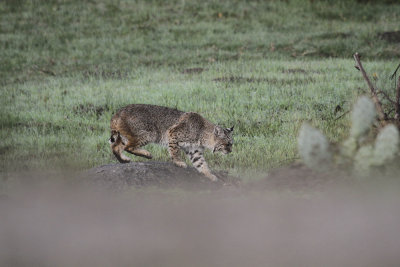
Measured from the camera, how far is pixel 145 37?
58.1 feet

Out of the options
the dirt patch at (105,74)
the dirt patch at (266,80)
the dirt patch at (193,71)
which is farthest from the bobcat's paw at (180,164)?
the dirt patch at (105,74)

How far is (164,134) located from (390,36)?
1222 centimetres

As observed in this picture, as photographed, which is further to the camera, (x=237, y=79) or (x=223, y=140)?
(x=237, y=79)

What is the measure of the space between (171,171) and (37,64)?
11.5m

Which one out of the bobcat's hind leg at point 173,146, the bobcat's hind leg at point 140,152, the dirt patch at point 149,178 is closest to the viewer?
the dirt patch at point 149,178

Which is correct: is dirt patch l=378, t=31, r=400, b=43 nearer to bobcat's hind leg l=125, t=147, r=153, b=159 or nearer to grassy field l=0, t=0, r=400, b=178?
grassy field l=0, t=0, r=400, b=178

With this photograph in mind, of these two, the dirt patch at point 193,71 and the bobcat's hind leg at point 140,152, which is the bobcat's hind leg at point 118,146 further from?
the dirt patch at point 193,71

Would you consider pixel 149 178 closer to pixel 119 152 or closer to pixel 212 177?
pixel 212 177

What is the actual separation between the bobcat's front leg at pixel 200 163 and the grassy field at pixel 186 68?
9.4 inches

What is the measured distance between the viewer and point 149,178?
4.96m

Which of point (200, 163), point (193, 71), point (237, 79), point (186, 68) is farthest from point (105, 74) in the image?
point (200, 163)

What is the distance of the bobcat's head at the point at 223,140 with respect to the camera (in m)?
5.56

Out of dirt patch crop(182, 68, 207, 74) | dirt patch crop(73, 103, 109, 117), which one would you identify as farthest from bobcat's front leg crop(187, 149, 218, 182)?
dirt patch crop(182, 68, 207, 74)

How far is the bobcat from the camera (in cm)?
576
